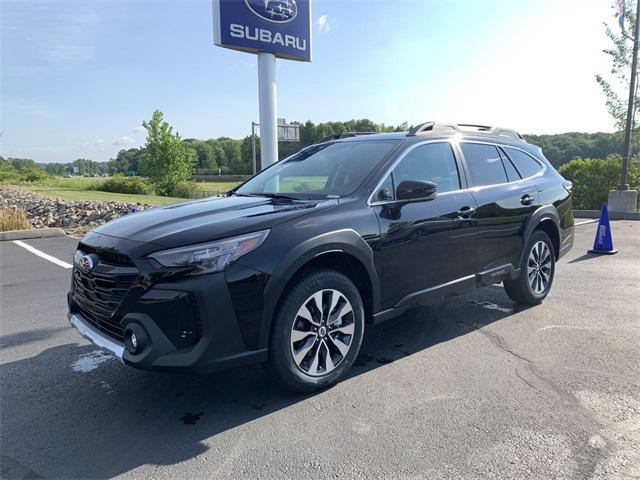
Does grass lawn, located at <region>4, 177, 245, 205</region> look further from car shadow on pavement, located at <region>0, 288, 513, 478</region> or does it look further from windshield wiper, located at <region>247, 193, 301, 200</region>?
car shadow on pavement, located at <region>0, 288, 513, 478</region>

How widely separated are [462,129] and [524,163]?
1026 mm

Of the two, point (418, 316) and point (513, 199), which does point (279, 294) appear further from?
point (513, 199)

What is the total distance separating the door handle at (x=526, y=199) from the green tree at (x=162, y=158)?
54508 mm

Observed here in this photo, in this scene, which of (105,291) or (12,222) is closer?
(105,291)

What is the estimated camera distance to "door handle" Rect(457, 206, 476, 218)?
14.1 ft

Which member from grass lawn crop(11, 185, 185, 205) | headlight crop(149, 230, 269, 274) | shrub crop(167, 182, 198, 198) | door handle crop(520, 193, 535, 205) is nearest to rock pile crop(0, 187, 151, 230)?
grass lawn crop(11, 185, 185, 205)

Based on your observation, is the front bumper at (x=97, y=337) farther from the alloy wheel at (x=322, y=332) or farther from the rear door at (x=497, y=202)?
the rear door at (x=497, y=202)

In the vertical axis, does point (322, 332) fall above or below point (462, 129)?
below

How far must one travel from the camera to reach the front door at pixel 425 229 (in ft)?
12.3

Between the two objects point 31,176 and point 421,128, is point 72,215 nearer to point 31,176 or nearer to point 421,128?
point 421,128

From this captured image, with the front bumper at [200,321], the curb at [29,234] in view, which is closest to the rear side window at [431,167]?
the front bumper at [200,321]

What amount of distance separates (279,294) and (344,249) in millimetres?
617

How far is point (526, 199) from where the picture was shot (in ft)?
16.8

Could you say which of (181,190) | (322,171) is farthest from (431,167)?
(181,190)
